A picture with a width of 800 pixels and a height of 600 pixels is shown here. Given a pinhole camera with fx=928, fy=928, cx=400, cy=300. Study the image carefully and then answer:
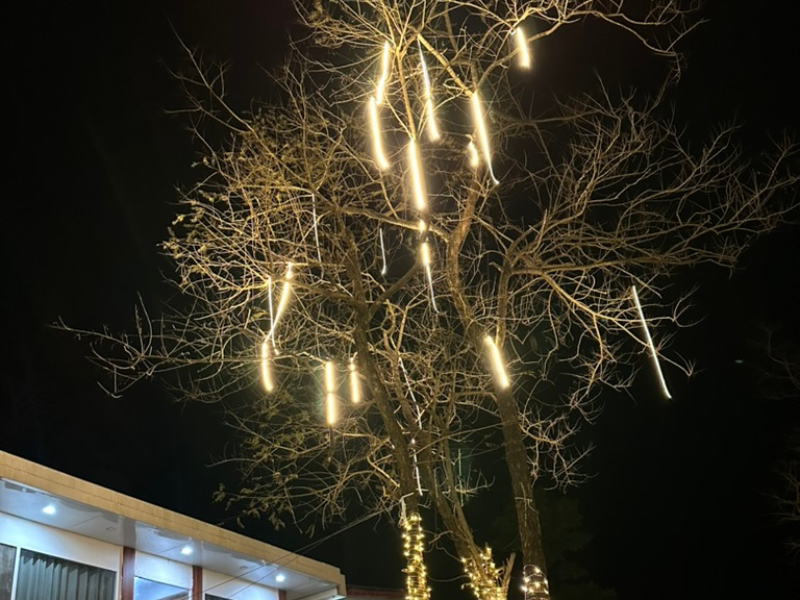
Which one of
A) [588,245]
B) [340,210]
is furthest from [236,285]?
[588,245]

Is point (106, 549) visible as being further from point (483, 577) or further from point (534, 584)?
point (534, 584)

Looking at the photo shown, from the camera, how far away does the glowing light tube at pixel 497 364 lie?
862cm

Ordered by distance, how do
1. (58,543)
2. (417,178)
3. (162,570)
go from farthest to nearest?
(162,570) → (58,543) → (417,178)

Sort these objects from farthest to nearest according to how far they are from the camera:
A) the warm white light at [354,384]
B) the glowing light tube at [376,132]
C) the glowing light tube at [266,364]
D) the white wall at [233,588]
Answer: the white wall at [233,588], the warm white light at [354,384], the glowing light tube at [266,364], the glowing light tube at [376,132]

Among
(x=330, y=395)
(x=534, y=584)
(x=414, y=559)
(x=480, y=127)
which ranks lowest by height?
(x=534, y=584)

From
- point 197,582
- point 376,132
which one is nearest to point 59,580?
point 197,582

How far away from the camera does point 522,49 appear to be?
833 centimetres

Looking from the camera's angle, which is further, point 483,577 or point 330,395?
point 330,395

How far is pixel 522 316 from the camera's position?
9797mm

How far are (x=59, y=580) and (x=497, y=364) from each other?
21.9 ft

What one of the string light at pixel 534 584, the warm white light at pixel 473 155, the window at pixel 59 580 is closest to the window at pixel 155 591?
the window at pixel 59 580

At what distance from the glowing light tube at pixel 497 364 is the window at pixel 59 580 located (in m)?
6.43

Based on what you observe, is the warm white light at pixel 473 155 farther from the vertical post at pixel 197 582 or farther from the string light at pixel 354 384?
the vertical post at pixel 197 582

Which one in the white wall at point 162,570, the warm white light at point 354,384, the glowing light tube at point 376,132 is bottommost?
the white wall at point 162,570
